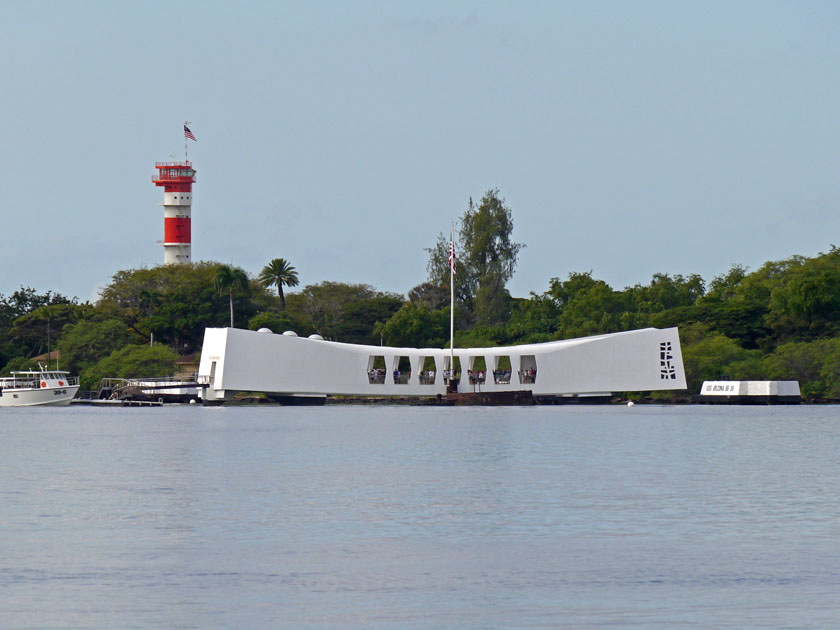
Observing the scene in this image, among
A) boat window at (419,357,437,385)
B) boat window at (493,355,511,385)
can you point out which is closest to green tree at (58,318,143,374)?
boat window at (419,357,437,385)

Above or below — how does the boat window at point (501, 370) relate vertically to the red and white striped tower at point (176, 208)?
below

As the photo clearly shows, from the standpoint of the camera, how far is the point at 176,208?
118 metres

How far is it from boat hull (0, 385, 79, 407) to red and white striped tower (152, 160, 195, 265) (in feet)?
91.3

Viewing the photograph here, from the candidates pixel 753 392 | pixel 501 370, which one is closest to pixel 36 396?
pixel 501 370

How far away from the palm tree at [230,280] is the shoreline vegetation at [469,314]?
11 cm

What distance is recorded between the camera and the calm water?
15.0 metres

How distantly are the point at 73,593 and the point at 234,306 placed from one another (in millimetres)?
87977

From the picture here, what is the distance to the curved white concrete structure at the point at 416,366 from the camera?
8106 cm

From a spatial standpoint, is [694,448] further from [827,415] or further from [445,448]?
[827,415]

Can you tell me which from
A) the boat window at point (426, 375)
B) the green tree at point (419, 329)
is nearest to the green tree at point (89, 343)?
the green tree at point (419, 329)

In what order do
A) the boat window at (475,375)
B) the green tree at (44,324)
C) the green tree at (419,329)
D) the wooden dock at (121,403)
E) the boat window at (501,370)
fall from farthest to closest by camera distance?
1. the green tree at (44,324)
2. the green tree at (419,329)
3. the wooden dock at (121,403)
4. the boat window at (501,370)
5. the boat window at (475,375)

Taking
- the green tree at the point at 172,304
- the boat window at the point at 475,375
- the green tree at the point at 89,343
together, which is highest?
the green tree at the point at 172,304

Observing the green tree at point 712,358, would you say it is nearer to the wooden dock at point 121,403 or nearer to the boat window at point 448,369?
the boat window at point 448,369

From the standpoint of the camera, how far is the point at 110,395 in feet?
303
